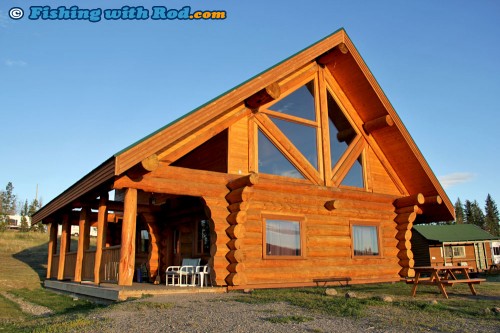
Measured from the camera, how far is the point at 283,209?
492 inches

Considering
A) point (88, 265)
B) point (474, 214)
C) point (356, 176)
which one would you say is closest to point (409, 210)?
point (356, 176)

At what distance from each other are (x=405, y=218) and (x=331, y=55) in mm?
6305

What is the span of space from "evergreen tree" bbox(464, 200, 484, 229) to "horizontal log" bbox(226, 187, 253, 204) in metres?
80.1

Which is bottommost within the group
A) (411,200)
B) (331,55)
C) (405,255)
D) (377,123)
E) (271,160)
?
(405,255)

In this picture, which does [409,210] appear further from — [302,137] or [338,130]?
[302,137]

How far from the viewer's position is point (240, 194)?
11.0m

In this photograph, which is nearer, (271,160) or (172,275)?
(271,160)

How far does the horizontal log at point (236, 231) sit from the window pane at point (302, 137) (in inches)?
140

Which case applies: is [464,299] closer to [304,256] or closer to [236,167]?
[304,256]

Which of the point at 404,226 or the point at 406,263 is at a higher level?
the point at 404,226

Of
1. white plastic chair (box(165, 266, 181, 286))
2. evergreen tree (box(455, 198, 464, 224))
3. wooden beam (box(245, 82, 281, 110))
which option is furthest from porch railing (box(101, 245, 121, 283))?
evergreen tree (box(455, 198, 464, 224))

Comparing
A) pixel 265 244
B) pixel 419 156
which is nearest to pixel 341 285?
pixel 265 244

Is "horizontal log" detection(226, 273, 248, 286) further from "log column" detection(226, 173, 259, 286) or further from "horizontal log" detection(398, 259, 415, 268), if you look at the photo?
"horizontal log" detection(398, 259, 415, 268)

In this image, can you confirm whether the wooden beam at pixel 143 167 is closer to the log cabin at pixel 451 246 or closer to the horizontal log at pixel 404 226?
the horizontal log at pixel 404 226
